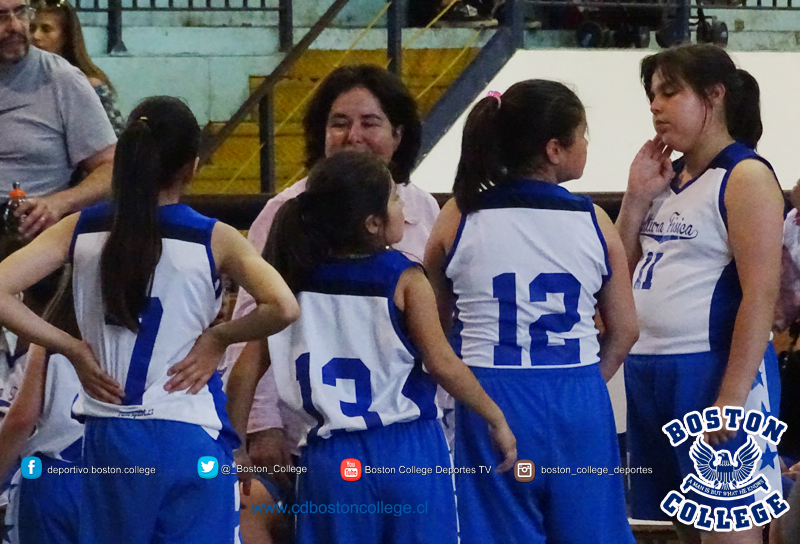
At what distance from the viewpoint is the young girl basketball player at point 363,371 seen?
1898mm

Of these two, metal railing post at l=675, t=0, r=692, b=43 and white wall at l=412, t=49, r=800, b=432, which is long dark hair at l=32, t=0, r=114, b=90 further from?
metal railing post at l=675, t=0, r=692, b=43

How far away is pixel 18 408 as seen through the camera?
2.03 metres

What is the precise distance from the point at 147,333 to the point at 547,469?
776mm

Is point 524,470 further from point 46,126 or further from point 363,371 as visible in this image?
point 46,126

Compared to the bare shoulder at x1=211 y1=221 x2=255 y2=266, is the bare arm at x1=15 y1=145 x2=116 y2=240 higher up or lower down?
higher up

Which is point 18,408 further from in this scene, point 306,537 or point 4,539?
point 306,537

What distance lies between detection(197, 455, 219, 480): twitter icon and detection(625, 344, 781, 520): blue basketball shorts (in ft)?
2.89

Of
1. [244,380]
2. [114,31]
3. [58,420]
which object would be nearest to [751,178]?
[244,380]

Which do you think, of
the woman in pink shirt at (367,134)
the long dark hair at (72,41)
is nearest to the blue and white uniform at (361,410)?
the woman in pink shirt at (367,134)

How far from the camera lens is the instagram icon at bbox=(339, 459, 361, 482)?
1901mm

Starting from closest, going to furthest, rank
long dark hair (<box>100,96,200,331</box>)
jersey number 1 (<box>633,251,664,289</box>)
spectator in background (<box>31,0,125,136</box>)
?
long dark hair (<box>100,96,200,331</box>) → jersey number 1 (<box>633,251,664,289</box>) → spectator in background (<box>31,0,125,136</box>)

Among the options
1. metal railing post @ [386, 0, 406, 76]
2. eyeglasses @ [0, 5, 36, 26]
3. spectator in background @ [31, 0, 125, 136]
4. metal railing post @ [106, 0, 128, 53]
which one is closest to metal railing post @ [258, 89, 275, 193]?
metal railing post @ [386, 0, 406, 76]

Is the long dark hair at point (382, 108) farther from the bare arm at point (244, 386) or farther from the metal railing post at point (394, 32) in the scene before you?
the metal railing post at point (394, 32)

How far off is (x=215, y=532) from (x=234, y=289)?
1.03 metres
